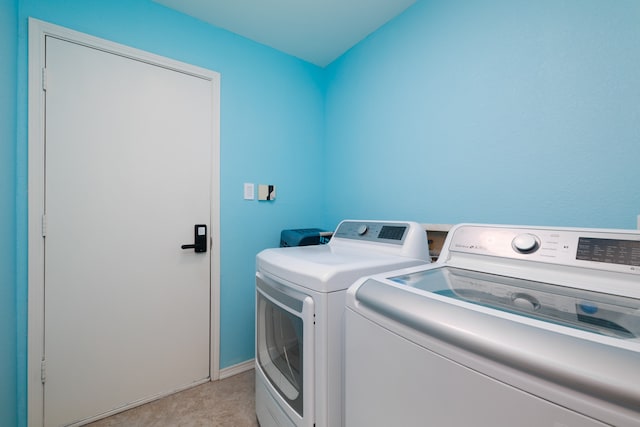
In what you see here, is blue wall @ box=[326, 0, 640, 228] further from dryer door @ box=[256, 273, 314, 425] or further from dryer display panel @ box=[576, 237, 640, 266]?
dryer door @ box=[256, 273, 314, 425]

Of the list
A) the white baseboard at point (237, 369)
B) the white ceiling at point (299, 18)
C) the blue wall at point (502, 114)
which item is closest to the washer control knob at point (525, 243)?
the blue wall at point (502, 114)

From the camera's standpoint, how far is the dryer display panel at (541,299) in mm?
549

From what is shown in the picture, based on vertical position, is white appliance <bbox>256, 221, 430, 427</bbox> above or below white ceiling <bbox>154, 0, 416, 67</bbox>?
below

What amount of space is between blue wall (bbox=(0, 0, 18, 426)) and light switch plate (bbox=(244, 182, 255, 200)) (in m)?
1.19

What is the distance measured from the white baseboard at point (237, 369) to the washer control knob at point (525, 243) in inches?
77.4

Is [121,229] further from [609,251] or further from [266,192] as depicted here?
[609,251]

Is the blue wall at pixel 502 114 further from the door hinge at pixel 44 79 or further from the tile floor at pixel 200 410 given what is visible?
the door hinge at pixel 44 79

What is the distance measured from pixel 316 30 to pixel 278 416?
2405 millimetres

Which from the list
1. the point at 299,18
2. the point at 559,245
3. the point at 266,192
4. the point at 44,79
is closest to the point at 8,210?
the point at 44,79

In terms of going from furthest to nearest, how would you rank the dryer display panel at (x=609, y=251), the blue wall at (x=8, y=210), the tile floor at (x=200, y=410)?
the tile floor at (x=200, y=410)
the blue wall at (x=8, y=210)
the dryer display panel at (x=609, y=251)

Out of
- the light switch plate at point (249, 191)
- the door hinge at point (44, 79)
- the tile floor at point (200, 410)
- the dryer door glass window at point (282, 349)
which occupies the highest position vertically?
the door hinge at point (44, 79)

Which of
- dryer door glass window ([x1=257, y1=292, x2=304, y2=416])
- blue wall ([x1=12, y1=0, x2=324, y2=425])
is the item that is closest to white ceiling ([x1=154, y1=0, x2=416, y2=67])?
blue wall ([x1=12, y1=0, x2=324, y2=425])

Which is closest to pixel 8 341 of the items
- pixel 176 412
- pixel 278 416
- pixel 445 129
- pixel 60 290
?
pixel 60 290

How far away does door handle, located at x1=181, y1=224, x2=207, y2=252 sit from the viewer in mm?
1782
